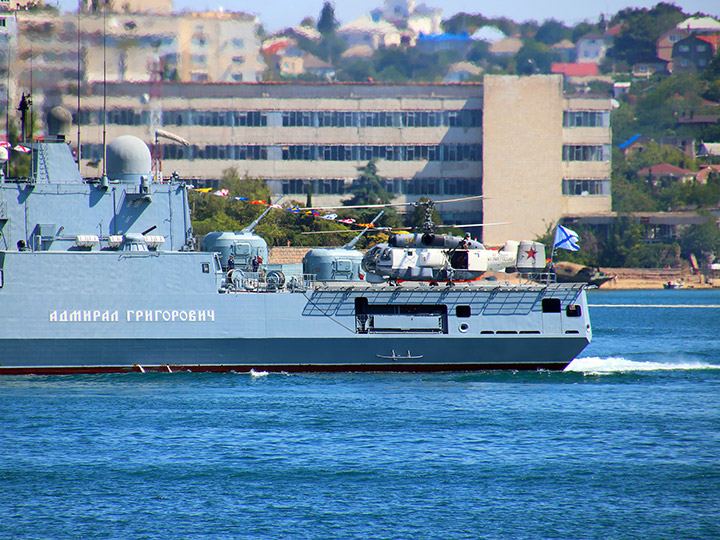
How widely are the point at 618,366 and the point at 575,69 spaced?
11052 centimetres

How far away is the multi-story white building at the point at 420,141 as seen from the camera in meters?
65.9

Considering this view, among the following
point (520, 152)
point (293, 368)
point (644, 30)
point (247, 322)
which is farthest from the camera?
point (644, 30)

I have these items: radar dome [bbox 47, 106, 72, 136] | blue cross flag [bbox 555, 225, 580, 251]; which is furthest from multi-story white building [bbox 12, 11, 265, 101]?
blue cross flag [bbox 555, 225, 580, 251]

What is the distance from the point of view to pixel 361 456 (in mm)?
18859

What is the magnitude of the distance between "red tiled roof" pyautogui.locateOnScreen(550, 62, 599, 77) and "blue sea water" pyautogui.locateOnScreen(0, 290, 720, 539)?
358 ft

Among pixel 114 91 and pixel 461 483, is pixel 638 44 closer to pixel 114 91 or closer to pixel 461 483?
pixel 114 91

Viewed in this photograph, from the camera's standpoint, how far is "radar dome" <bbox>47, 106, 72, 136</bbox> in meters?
28.2

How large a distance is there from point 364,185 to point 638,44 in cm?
8757

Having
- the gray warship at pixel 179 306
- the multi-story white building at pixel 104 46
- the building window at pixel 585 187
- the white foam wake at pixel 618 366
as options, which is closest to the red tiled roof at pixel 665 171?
the building window at pixel 585 187

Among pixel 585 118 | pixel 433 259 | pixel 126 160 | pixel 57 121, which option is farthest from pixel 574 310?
pixel 585 118

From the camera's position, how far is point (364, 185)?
66.5 meters

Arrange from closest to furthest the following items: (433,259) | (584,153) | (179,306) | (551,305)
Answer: (179,306), (551,305), (433,259), (584,153)

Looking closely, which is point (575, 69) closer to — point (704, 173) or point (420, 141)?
point (704, 173)

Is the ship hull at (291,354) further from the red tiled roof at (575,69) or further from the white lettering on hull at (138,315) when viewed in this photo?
the red tiled roof at (575,69)
